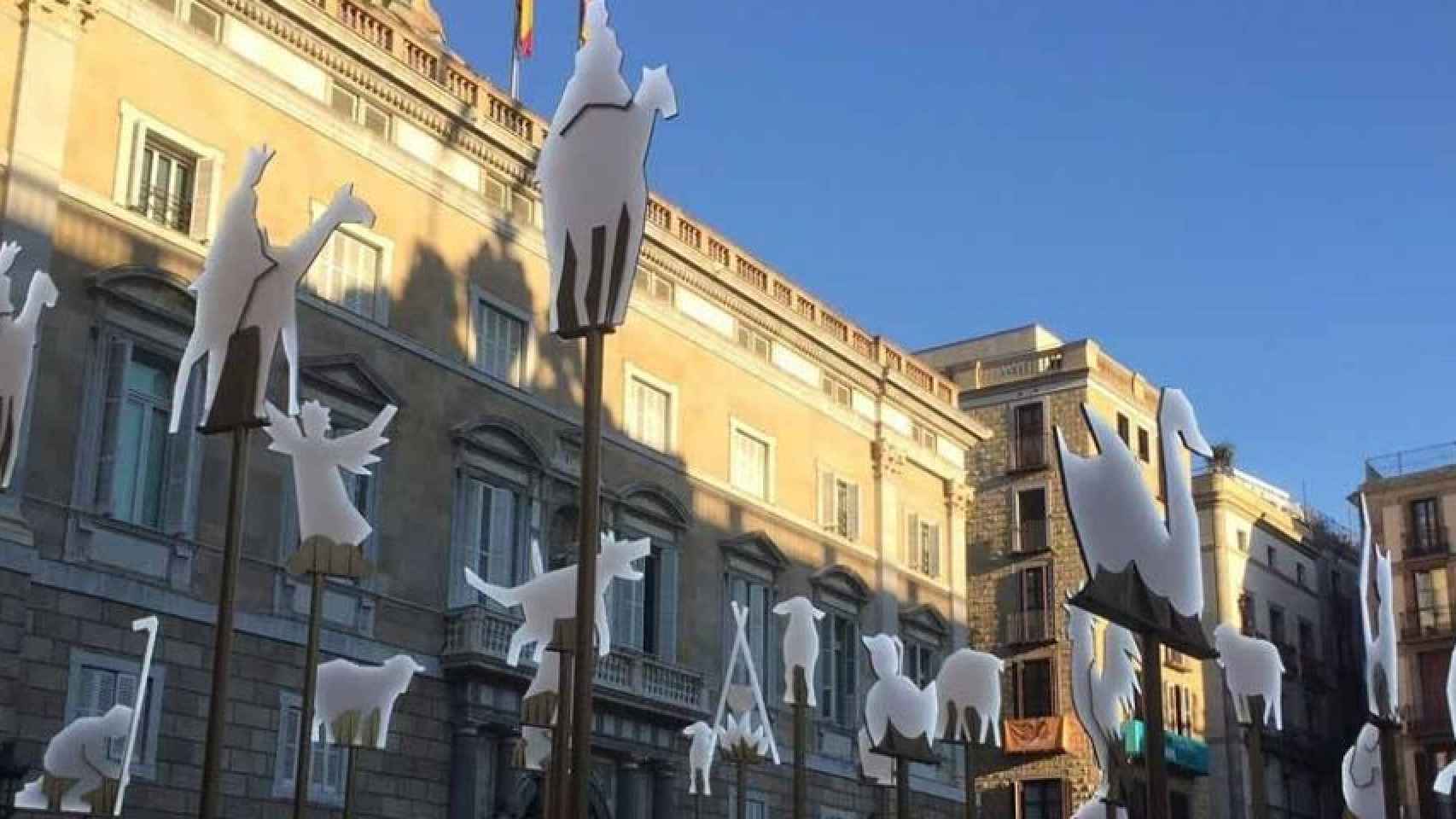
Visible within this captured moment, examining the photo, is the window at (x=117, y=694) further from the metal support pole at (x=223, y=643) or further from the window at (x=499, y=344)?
the metal support pole at (x=223, y=643)

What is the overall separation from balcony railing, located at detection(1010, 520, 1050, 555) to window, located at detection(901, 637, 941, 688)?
9.63 metres

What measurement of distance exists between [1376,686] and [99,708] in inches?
582

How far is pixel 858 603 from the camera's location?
39344mm

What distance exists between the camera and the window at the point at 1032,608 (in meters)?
50.2

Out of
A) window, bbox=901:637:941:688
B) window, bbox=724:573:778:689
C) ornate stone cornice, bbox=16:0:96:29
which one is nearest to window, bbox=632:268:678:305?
window, bbox=724:573:778:689

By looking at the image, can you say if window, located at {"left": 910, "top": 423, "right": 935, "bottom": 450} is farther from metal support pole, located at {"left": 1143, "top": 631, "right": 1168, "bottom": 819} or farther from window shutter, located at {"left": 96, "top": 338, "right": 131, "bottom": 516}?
metal support pole, located at {"left": 1143, "top": 631, "right": 1168, "bottom": 819}

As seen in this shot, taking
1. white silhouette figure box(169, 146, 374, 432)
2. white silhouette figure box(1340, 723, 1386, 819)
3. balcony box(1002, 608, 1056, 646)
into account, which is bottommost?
white silhouette figure box(1340, 723, 1386, 819)

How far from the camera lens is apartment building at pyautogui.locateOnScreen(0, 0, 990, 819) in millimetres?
22734

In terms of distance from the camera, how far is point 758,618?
119 feet

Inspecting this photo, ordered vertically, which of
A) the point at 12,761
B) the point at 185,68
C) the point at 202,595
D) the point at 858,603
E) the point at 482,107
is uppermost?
the point at 482,107

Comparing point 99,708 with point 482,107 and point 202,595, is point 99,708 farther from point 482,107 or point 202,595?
point 482,107

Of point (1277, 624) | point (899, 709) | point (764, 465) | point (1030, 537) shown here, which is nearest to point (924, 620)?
point (764, 465)

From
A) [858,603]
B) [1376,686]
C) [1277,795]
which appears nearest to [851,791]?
[858,603]

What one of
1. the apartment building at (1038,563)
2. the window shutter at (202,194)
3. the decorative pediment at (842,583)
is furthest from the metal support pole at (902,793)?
the apartment building at (1038,563)
